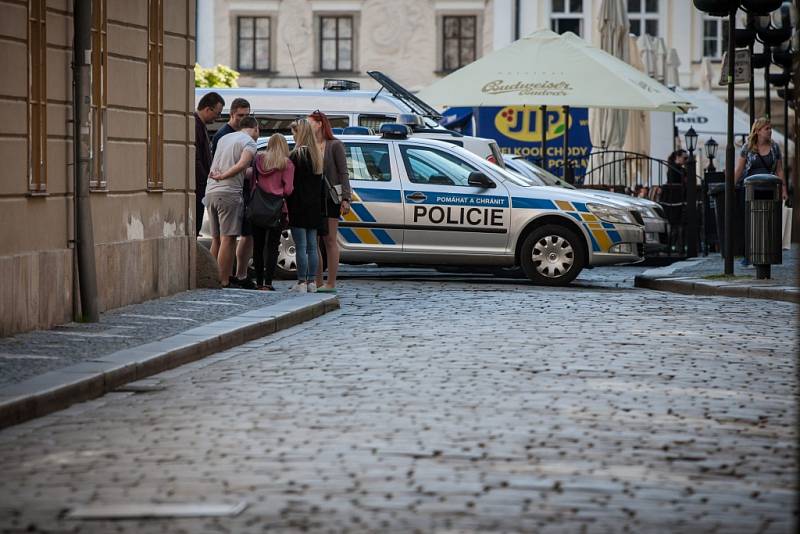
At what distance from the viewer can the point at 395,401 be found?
912 centimetres

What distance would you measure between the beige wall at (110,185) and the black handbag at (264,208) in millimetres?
622

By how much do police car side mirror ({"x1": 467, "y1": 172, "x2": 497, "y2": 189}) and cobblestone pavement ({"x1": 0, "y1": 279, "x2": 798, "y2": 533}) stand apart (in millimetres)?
6070

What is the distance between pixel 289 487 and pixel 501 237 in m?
12.8

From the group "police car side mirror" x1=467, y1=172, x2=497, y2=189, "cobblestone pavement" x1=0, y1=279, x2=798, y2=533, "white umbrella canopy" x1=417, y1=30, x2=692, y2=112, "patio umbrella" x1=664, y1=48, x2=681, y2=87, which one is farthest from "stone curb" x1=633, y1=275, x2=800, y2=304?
"patio umbrella" x1=664, y1=48, x2=681, y2=87

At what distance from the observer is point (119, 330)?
12391 millimetres

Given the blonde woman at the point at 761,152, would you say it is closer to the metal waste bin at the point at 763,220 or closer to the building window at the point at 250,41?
the metal waste bin at the point at 763,220

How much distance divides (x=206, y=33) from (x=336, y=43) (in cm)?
380

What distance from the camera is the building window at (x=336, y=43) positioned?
49969mm

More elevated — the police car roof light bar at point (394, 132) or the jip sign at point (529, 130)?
the jip sign at point (529, 130)

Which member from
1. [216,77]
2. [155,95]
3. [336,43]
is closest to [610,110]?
[155,95]

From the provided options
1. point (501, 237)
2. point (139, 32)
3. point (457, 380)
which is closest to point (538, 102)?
point (501, 237)

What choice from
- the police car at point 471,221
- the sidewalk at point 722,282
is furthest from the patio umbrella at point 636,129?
the police car at point 471,221

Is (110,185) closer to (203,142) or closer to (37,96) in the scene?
(37,96)

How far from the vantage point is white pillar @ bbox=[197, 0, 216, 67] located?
49.7 metres
